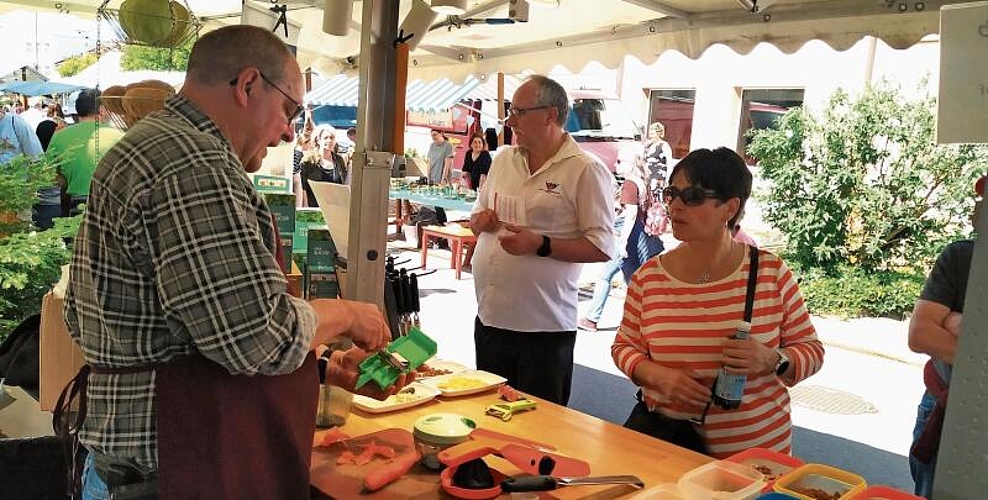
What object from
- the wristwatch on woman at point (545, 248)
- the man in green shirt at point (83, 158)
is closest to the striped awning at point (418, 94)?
the man in green shirt at point (83, 158)

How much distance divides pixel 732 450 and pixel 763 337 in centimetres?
31

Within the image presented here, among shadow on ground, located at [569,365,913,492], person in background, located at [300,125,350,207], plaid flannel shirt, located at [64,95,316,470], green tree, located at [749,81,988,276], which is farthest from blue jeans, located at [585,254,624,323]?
plaid flannel shirt, located at [64,95,316,470]

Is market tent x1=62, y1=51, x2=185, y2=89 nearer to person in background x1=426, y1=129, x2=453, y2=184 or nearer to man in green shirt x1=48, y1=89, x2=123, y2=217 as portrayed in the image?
man in green shirt x1=48, y1=89, x2=123, y2=217

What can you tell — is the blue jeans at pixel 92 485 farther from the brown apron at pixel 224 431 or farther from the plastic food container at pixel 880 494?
the plastic food container at pixel 880 494

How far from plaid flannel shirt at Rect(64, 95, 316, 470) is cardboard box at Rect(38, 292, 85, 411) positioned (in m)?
0.83

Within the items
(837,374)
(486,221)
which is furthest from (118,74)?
(837,374)

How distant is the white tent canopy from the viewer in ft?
9.69

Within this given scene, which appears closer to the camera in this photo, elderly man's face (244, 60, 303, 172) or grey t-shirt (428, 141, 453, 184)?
elderly man's face (244, 60, 303, 172)

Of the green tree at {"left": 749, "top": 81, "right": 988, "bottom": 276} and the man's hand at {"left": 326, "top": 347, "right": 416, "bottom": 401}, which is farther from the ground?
the green tree at {"left": 749, "top": 81, "right": 988, "bottom": 276}

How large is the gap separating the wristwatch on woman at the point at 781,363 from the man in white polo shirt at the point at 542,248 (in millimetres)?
1079

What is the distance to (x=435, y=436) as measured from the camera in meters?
1.67

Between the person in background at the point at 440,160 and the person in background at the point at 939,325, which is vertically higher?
the person in background at the point at 440,160

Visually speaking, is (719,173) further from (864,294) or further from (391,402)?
(864,294)

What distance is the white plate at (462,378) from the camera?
2.15 metres
